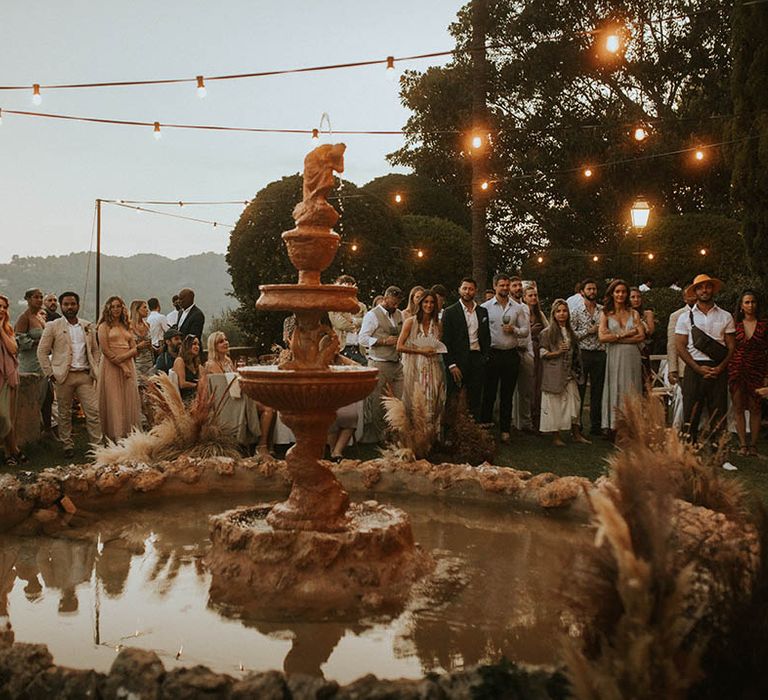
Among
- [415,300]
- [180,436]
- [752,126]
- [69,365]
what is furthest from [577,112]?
[180,436]

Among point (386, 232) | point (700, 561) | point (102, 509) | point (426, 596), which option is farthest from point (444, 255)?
point (700, 561)

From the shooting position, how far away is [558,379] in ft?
35.3

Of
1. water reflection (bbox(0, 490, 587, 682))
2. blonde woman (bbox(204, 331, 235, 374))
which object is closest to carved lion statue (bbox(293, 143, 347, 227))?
water reflection (bbox(0, 490, 587, 682))

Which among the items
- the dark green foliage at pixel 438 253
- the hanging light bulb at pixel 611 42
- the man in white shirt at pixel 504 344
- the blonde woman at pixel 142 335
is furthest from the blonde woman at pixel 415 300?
the dark green foliage at pixel 438 253

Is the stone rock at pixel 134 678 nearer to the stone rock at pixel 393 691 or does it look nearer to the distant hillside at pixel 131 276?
the stone rock at pixel 393 691

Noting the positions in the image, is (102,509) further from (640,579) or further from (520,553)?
(640,579)

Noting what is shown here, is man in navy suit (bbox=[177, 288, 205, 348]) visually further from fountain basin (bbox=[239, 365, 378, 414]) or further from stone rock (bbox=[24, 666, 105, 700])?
stone rock (bbox=[24, 666, 105, 700])

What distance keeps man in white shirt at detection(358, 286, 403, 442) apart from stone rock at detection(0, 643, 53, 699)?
714cm

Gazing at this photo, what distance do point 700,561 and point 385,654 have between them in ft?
5.48

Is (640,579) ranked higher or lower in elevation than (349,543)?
higher

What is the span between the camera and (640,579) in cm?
265

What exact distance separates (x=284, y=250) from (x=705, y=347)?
8.99 metres

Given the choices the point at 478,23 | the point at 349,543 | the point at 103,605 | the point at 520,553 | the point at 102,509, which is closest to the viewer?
the point at 103,605

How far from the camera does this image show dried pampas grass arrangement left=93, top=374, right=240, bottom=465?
8.34 m
